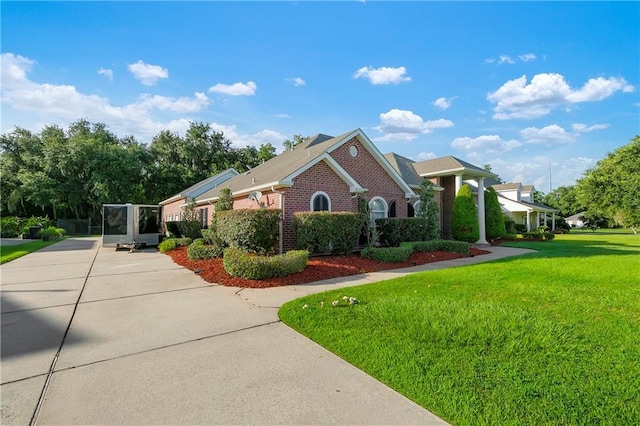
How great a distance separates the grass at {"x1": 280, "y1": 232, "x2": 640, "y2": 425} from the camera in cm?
260

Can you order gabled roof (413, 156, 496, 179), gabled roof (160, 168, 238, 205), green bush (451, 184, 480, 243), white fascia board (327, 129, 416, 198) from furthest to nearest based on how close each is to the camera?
gabled roof (160, 168, 238, 205) < gabled roof (413, 156, 496, 179) < green bush (451, 184, 480, 243) < white fascia board (327, 129, 416, 198)

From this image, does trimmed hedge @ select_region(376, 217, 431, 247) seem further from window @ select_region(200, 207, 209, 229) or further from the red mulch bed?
window @ select_region(200, 207, 209, 229)

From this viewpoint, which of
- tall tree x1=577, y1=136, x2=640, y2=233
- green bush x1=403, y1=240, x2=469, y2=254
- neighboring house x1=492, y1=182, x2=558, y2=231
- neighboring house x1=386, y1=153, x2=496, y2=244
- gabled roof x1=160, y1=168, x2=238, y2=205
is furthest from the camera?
neighboring house x1=492, y1=182, x2=558, y2=231

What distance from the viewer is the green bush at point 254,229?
955 cm

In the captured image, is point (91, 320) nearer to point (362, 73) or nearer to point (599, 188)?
point (362, 73)

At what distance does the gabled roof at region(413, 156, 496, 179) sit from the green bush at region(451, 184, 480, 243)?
111cm

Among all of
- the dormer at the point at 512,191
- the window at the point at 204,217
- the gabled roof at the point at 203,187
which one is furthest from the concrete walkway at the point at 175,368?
the dormer at the point at 512,191

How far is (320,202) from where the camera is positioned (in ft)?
39.1

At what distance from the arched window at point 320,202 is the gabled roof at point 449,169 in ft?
31.4

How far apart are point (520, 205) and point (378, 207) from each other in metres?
27.4

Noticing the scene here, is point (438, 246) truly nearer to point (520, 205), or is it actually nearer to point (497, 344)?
point (497, 344)

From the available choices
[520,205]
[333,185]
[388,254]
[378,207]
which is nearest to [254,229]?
[333,185]

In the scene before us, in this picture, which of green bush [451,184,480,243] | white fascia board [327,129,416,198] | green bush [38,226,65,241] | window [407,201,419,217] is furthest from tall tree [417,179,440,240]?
green bush [38,226,65,241]

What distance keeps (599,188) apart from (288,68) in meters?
32.4
